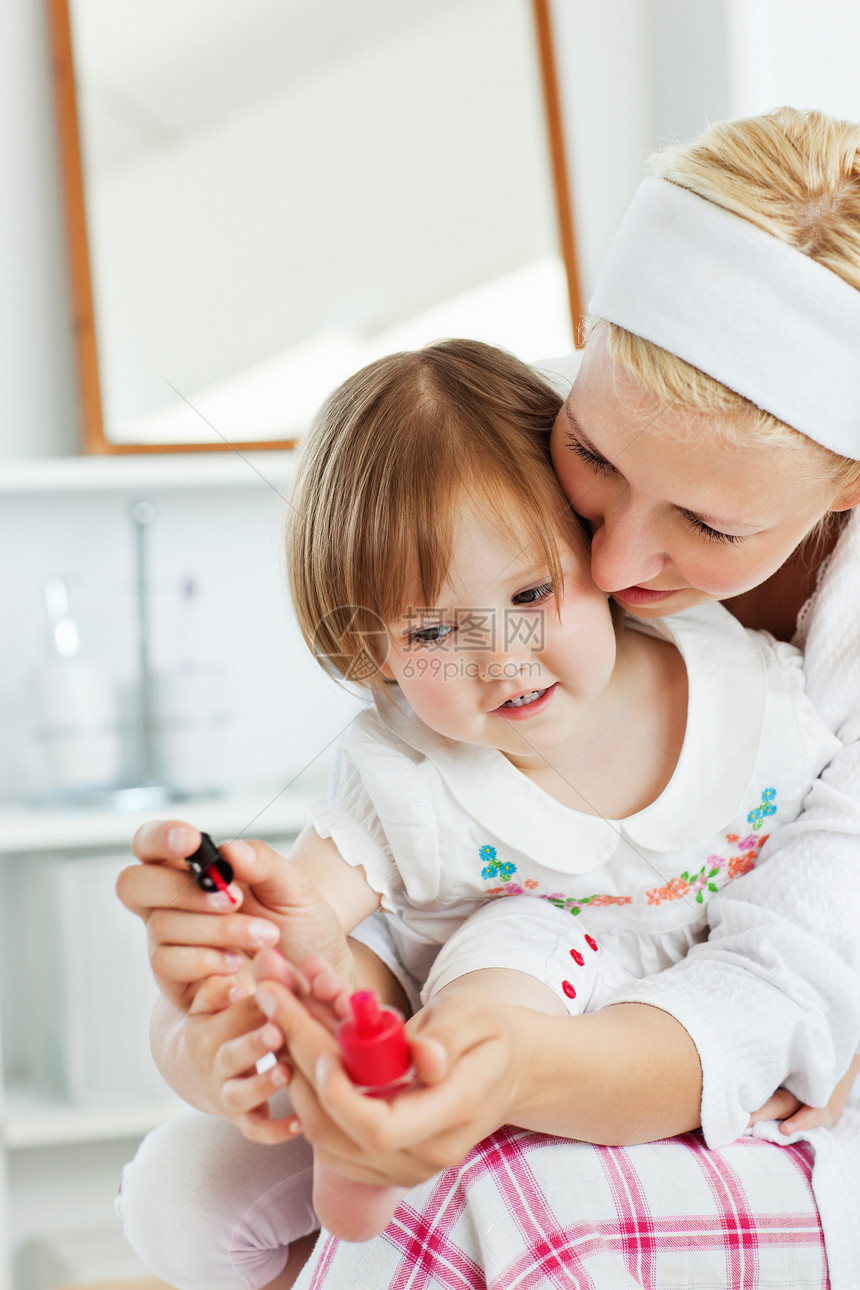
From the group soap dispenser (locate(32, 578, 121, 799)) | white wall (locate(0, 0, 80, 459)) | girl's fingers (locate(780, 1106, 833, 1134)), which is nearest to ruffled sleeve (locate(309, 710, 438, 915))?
girl's fingers (locate(780, 1106, 833, 1134))

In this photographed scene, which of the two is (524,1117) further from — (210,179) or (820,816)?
(210,179)

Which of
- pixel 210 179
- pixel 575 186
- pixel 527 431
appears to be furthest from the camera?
pixel 575 186

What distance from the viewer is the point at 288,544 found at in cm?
66

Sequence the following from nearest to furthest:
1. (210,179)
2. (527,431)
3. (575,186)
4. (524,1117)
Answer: (524,1117)
(527,431)
(210,179)
(575,186)

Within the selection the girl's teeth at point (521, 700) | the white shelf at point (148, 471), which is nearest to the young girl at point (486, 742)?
the girl's teeth at point (521, 700)

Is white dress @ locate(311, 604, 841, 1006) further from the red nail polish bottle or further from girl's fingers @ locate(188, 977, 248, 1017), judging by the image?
the red nail polish bottle

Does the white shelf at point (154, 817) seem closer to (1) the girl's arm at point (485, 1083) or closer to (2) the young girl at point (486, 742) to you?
(2) the young girl at point (486, 742)

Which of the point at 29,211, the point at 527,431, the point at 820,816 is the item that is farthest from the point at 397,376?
the point at 29,211

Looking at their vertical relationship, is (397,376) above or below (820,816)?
above

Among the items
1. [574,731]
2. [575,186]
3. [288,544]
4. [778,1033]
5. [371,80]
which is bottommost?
[778,1033]

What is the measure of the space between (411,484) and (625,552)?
11 centimetres

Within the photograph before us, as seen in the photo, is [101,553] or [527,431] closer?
[527,431]

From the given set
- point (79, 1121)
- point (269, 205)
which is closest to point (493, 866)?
point (79, 1121)

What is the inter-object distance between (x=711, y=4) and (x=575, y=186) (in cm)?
25
